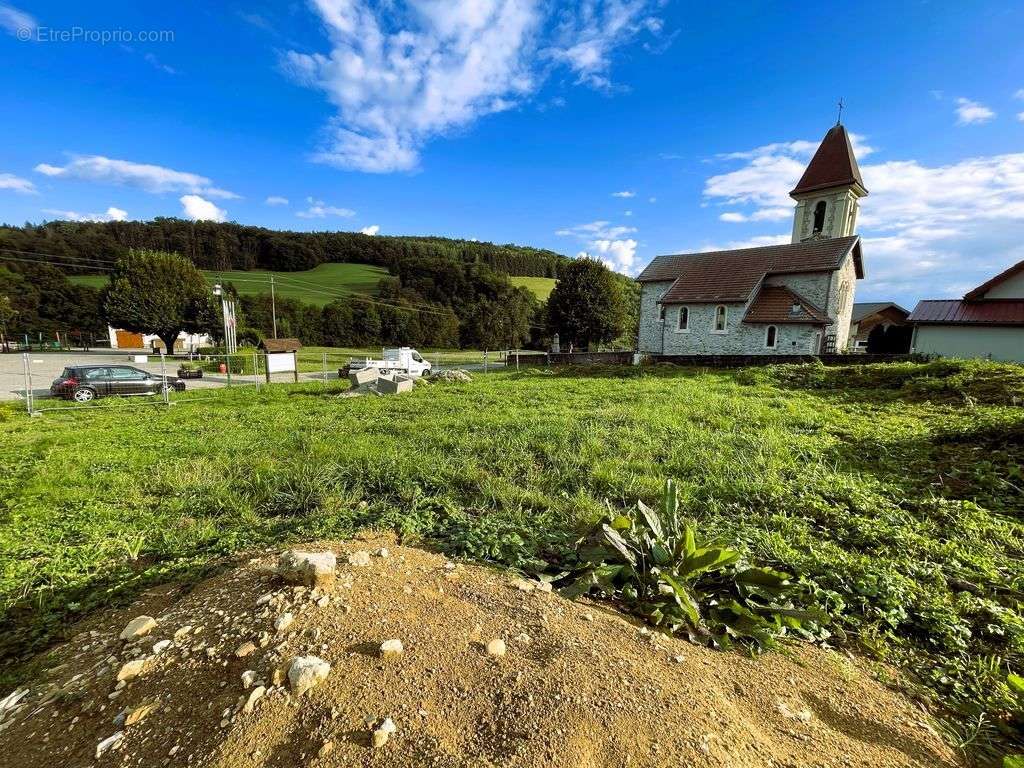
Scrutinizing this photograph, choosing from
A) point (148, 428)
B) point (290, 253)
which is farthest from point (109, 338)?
point (148, 428)

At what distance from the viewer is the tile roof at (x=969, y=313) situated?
735 inches

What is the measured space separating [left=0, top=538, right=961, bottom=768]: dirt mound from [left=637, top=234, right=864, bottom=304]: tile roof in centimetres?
2733

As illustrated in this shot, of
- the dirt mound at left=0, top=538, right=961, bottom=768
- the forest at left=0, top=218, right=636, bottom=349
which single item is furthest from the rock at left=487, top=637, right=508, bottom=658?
the forest at left=0, top=218, right=636, bottom=349

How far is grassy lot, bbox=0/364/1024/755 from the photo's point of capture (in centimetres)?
296

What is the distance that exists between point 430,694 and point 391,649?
0.30 meters

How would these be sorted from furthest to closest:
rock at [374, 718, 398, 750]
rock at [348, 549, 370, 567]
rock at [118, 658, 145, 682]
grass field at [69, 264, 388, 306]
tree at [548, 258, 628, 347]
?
1. grass field at [69, 264, 388, 306]
2. tree at [548, 258, 628, 347]
3. rock at [348, 549, 370, 567]
4. rock at [118, 658, 145, 682]
5. rock at [374, 718, 398, 750]

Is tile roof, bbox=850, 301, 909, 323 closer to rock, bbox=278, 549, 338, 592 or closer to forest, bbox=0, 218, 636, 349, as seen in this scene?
forest, bbox=0, 218, 636, 349

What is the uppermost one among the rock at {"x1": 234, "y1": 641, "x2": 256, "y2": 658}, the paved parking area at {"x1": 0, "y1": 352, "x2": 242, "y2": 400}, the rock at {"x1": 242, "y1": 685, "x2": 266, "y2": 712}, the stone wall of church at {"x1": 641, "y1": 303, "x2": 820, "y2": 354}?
the stone wall of church at {"x1": 641, "y1": 303, "x2": 820, "y2": 354}

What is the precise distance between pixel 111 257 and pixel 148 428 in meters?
65.6

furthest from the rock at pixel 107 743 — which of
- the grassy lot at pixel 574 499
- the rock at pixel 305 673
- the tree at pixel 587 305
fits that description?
the tree at pixel 587 305

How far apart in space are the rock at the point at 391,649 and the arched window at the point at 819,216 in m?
37.6

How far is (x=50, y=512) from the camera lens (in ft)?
14.9

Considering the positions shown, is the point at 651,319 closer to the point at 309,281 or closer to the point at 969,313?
the point at 969,313

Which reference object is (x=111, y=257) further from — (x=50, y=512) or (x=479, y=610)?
(x=479, y=610)
